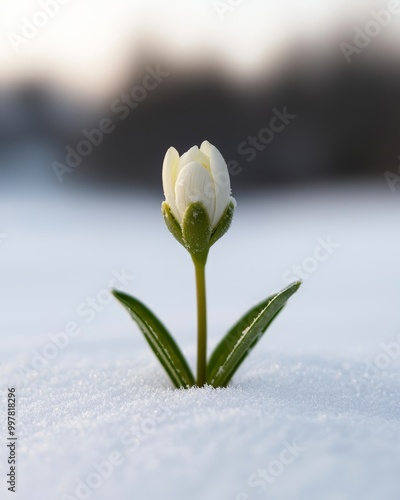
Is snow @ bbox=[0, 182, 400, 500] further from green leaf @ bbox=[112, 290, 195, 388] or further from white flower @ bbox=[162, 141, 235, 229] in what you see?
white flower @ bbox=[162, 141, 235, 229]

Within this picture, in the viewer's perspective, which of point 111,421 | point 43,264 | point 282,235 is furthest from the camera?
point 282,235

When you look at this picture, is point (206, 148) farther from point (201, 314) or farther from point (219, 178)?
point (201, 314)

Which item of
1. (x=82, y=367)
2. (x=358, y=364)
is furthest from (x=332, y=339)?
(x=82, y=367)

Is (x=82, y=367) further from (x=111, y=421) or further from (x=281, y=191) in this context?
(x=281, y=191)

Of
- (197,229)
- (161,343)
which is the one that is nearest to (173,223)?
(197,229)

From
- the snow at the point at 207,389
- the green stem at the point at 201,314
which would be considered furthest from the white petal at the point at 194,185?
the snow at the point at 207,389

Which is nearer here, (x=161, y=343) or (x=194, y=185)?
(x=194, y=185)

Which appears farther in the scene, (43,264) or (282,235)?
(282,235)
